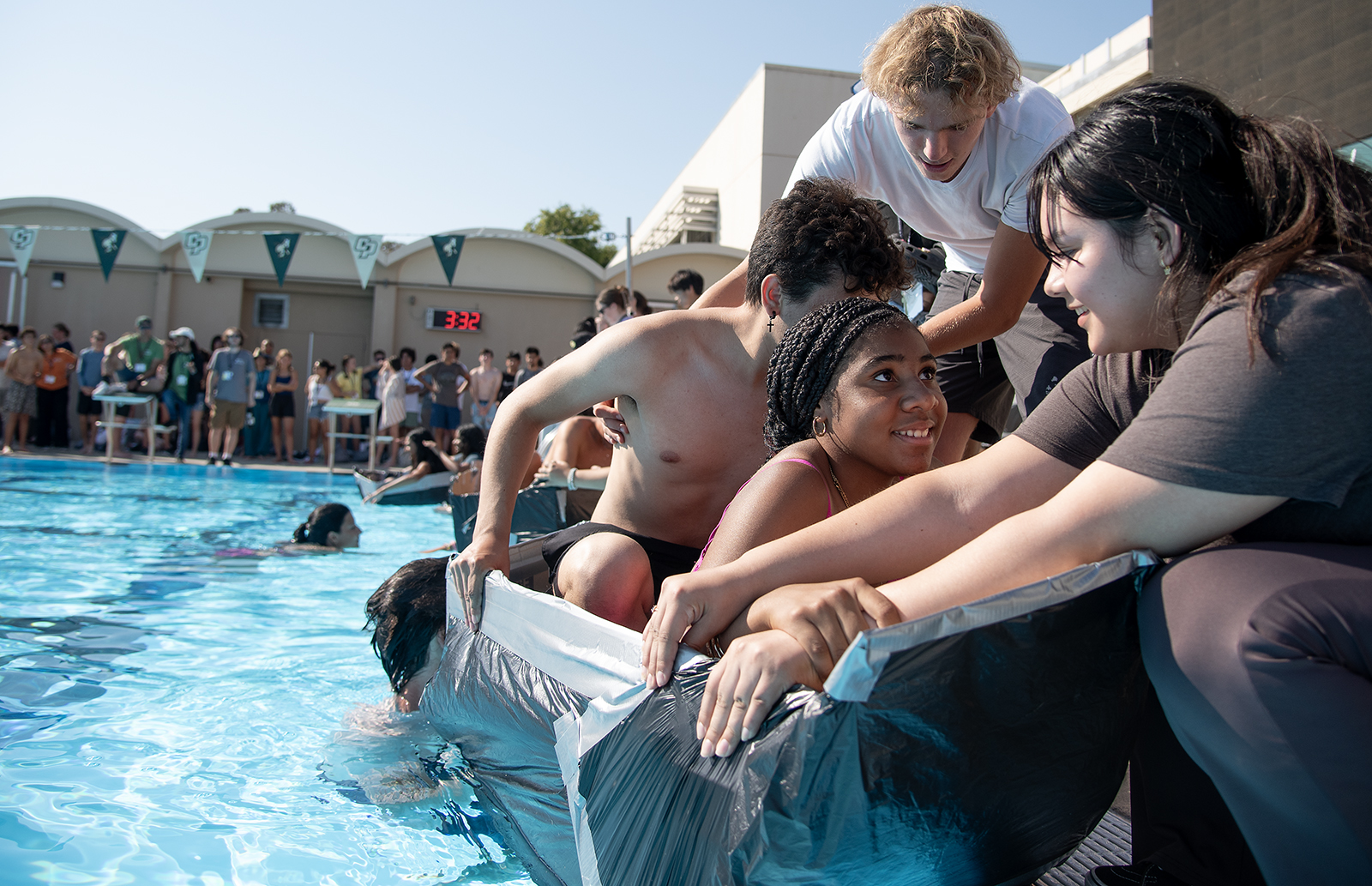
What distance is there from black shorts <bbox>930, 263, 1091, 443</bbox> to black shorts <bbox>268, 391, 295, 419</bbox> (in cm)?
1454

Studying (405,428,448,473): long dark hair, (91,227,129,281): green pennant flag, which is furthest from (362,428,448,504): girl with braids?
(91,227,129,281): green pennant flag

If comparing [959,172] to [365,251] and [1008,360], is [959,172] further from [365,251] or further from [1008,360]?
[365,251]

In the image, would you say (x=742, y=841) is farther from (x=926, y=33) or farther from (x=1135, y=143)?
(x=926, y=33)

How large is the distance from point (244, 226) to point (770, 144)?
37.2 feet

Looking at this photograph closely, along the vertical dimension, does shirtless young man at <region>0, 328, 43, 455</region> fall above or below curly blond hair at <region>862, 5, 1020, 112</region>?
below

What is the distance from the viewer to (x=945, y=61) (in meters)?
2.56

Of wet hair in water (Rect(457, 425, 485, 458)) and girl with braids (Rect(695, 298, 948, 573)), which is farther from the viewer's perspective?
wet hair in water (Rect(457, 425, 485, 458))

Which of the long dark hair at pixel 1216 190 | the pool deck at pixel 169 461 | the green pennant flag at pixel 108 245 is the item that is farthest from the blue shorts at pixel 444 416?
the long dark hair at pixel 1216 190

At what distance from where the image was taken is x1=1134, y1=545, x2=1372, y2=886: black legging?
3.50ft

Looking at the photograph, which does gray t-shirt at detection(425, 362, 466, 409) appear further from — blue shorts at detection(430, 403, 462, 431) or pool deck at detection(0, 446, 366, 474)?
pool deck at detection(0, 446, 366, 474)

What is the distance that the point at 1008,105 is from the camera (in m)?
2.90

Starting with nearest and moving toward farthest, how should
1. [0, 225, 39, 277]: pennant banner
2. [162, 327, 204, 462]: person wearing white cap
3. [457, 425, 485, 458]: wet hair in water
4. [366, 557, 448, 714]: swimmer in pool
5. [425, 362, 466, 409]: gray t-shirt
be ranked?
[366, 557, 448, 714]: swimmer in pool < [457, 425, 485, 458]: wet hair in water < [162, 327, 204, 462]: person wearing white cap < [425, 362, 466, 409]: gray t-shirt < [0, 225, 39, 277]: pennant banner

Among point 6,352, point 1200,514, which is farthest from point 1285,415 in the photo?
point 6,352

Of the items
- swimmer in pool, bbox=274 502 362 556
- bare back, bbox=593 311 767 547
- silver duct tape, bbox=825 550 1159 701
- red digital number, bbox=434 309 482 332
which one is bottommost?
swimmer in pool, bbox=274 502 362 556
